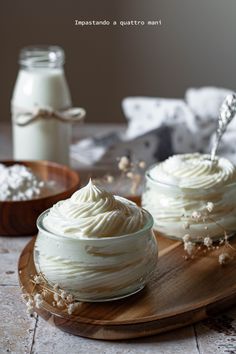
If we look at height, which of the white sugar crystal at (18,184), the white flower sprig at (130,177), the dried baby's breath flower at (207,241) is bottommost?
the white flower sprig at (130,177)

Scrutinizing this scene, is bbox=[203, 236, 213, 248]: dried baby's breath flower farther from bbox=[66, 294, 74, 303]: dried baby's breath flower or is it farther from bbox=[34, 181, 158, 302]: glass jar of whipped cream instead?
bbox=[66, 294, 74, 303]: dried baby's breath flower

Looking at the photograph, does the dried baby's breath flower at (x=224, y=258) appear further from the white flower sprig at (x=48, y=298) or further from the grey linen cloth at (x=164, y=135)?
the grey linen cloth at (x=164, y=135)

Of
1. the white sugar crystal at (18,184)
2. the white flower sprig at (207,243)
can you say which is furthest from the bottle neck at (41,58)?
the white flower sprig at (207,243)

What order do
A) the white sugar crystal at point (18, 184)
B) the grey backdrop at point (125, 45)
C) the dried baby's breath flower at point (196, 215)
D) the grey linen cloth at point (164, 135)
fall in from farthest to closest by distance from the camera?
the grey backdrop at point (125, 45)
the grey linen cloth at point (164, 135)
the white sugar crystal at point (18, 184)
the dried baby's breath flower at point (196, 215)

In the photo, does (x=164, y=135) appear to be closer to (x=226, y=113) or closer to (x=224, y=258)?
(x=226, y=113)

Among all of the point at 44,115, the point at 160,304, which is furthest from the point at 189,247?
the point at 44,115

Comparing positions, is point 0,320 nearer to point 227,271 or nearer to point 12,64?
point 227,271

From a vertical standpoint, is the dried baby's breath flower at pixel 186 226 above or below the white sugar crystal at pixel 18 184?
above
